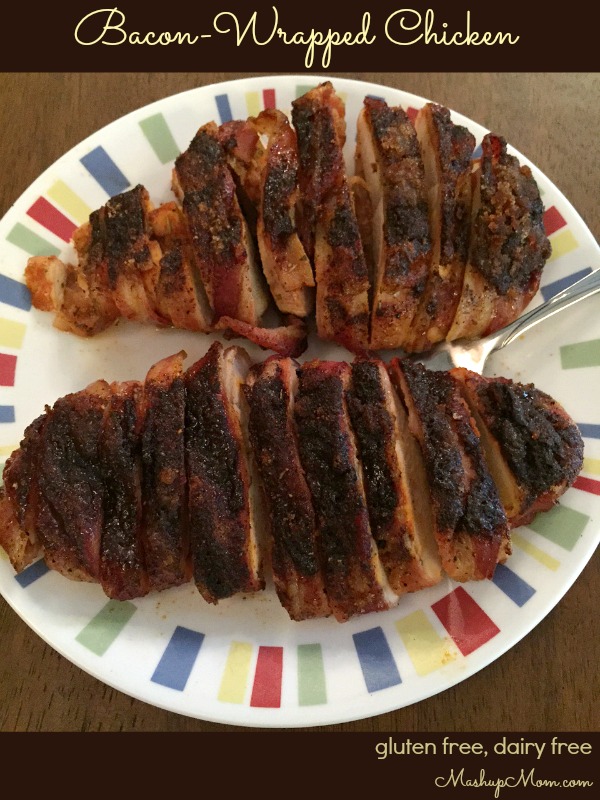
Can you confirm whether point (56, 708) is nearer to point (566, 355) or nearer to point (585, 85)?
point (566, 355)

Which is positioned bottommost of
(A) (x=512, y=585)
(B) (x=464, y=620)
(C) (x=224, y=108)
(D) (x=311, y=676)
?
(D) (x=311, y=676)

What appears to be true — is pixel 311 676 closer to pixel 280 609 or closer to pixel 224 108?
pixel 280 609

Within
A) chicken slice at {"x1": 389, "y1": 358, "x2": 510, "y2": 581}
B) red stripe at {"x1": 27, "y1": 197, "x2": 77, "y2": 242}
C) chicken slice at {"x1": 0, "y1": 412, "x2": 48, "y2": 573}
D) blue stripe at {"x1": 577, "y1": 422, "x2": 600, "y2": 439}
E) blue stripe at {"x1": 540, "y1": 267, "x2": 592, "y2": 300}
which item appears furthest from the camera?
red stripe at {"x1": 27, "y1": 197, "x2": 77, "y2": 242}

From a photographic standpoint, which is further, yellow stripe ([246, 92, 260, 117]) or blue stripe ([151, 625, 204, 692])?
yellow stripe ([246, 92, 260, 117])

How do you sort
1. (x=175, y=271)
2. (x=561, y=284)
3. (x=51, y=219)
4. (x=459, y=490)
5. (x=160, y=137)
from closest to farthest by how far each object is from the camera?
1. (x=459, y=490)
2. (x=175, y=271)
3. (x=561, y=284)
4. (x=51, y=219)
5. (x=160, y=137)

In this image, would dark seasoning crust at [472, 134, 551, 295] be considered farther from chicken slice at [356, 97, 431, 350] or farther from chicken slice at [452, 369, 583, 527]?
chicken slice at [452, 369, 583, 527]

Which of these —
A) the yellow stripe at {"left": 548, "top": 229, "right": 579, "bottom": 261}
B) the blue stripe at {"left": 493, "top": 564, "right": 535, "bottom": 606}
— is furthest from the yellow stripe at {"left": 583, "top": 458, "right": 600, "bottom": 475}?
the yellow stripe at {"left": 548, "top": 229, "right": 579, "bottom": 261}

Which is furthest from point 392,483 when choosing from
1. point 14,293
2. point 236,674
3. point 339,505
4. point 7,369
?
point 14,293
